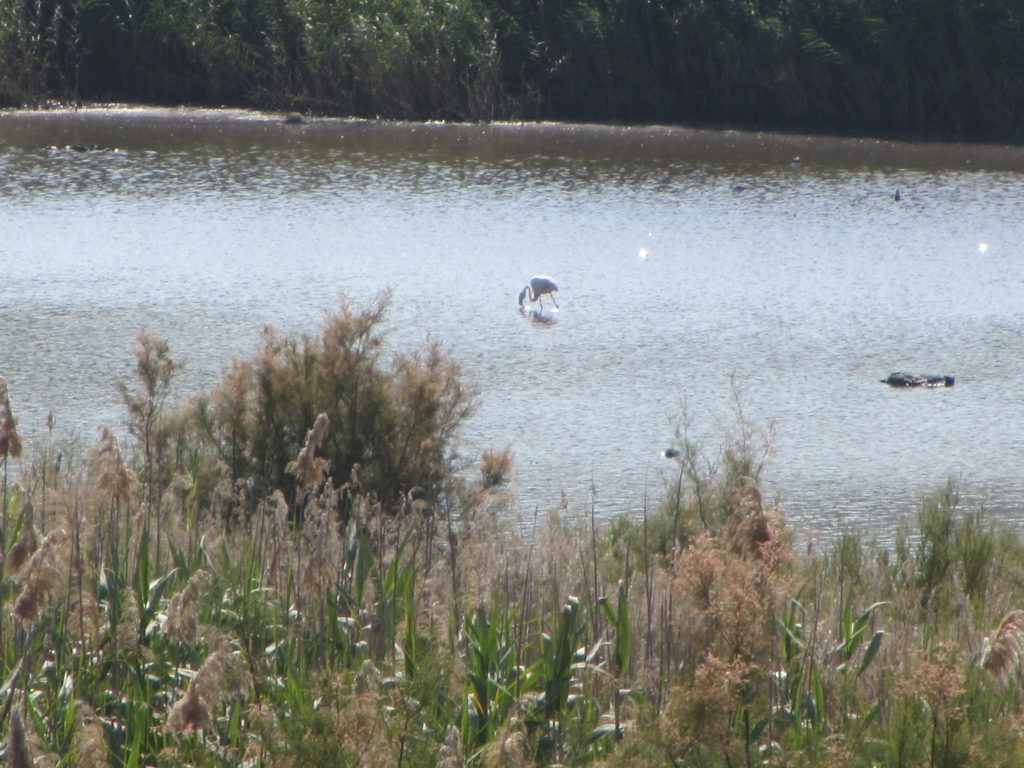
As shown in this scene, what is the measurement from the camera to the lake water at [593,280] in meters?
8.05

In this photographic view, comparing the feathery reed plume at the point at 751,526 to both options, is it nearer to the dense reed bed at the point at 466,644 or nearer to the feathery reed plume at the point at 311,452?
the dense reed bed at the point at 466,644

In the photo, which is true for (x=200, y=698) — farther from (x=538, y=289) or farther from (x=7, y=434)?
(x=538, y=289)

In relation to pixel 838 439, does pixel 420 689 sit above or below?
above

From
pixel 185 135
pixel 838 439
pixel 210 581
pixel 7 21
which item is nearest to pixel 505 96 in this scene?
pixel 185 135

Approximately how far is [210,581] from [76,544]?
1.53ft

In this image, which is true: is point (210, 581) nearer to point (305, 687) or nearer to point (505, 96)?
point (305, 687)

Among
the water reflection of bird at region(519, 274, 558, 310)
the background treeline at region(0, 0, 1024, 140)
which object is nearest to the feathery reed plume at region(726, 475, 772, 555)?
the water reflection of bird at region(519, 274, 558, 310)

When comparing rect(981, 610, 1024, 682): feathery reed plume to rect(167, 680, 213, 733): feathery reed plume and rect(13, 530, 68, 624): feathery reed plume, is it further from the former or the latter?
rect(13, 530, 68, 624): feathery reed plume

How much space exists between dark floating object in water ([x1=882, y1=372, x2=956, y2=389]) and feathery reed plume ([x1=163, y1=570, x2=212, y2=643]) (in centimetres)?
663

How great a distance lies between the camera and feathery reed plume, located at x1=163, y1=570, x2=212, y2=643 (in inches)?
115

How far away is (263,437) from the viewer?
20.0 ft

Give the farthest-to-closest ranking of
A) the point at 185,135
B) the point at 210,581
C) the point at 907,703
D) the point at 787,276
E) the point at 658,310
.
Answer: the point at 185,135, the point at 787,276, the point at 658,310, the point at 210,581, the point at 907,703

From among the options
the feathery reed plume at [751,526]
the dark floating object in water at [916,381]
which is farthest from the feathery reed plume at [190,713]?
the dark floating object in water at [916,381]

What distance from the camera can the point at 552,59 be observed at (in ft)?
72.9
